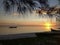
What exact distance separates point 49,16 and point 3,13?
1.56ft

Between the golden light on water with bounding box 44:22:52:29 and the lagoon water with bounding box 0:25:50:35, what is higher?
the golden light on water with bounding box 44:22:52:29

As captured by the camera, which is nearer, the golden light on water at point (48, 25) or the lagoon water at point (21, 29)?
the lagoon water at point (21, 29)

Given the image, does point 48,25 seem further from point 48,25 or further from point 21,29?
point 21,29

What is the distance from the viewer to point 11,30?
5.40 ft

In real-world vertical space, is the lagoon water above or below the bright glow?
below

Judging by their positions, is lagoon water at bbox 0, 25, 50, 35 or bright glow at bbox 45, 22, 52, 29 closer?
lagoon water at bbox 0, 25, 50, 35

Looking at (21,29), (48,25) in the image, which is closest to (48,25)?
(48,25)

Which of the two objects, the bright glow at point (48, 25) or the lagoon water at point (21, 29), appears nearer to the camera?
the lagoon water at point (21, 29)

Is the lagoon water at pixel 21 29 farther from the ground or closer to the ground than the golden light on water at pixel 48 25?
closer to the ground

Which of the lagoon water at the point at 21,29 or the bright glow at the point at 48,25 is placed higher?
the bright glow at the point at 48,25

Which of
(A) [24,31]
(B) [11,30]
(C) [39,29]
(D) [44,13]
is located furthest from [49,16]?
(B) [11,30]

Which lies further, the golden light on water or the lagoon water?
the golden light on water

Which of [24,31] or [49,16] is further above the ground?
[49,16]

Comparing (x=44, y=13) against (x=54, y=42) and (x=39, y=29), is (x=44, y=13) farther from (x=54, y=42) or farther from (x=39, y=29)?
(x=54, y=42)
